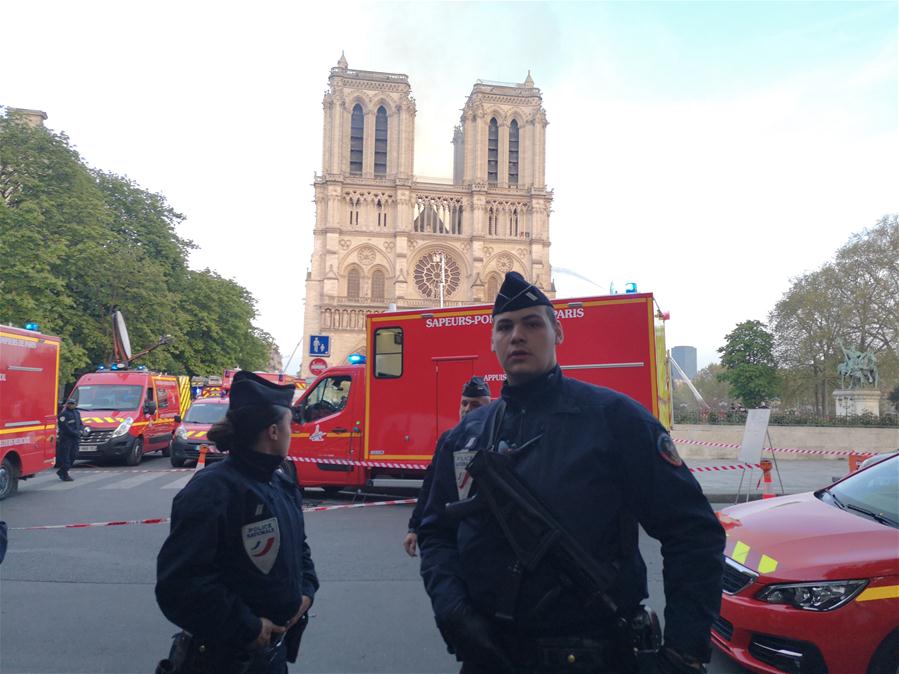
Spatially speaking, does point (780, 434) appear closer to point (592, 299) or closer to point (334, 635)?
point (592, 299)

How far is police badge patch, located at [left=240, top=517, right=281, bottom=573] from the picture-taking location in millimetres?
2477

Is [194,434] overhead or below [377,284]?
below

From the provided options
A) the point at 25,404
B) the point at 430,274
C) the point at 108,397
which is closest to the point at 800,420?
the point at 108,397

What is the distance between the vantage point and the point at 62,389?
2845 cm

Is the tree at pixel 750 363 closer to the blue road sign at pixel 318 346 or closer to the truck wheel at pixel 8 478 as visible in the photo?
the blue road sign at pixel 318 346

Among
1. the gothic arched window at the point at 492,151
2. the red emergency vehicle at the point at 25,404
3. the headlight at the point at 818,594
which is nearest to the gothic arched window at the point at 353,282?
the gothic arched window at the point at 492,151

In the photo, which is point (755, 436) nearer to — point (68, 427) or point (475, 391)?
point (475, 391)

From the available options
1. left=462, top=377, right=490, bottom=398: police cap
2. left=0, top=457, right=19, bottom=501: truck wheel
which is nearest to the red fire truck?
left=462, top=377, right=490, bottom=398: police cap

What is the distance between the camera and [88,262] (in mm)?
26703

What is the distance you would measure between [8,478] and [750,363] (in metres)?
36.5

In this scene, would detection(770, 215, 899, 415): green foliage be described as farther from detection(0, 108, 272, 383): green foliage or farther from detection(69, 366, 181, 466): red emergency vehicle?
detection(69, 366, 181, 466): red emergency vehicle

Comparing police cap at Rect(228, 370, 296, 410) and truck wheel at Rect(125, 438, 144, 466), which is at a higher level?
police cap at Rect(228, 370, 296, 410)

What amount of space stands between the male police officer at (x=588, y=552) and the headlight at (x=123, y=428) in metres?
16.6

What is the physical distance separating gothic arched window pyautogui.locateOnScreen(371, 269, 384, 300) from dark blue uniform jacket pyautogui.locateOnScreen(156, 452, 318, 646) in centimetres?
6200
